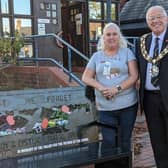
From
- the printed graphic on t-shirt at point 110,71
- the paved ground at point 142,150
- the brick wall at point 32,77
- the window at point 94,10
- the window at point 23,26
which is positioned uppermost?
the window at point 94,10

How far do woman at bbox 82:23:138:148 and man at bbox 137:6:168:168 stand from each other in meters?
0.10

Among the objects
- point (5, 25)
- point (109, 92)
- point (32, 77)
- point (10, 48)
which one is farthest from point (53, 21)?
point (109, 92)

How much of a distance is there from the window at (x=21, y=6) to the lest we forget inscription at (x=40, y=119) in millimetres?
5607

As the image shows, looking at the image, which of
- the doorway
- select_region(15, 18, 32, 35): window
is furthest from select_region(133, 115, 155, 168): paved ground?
the doorway

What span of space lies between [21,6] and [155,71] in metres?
6.17

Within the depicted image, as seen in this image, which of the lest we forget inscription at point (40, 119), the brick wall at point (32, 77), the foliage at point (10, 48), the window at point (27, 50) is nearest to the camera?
the lest we forget inscription at point (40, 119)

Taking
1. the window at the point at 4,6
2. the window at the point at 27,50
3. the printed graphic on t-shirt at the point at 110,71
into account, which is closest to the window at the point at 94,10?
the window at the point at 27,50

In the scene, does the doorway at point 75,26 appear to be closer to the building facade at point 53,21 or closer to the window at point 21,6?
the building facade at point 53,21

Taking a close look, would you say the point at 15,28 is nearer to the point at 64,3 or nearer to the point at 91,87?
the point at 64,3

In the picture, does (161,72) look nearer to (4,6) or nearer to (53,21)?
(4,6)

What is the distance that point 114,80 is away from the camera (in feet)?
13.4

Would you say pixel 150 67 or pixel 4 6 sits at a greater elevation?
pixel 4 6

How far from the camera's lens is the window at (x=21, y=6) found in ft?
31.7

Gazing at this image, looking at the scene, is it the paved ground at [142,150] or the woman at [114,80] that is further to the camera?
the paved ground at [142,150]
